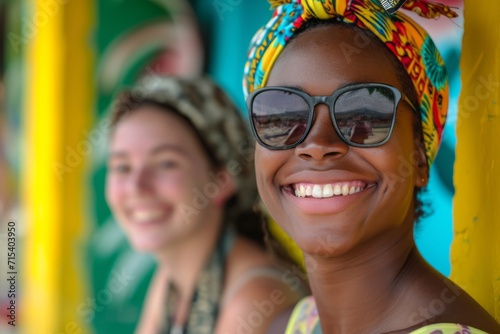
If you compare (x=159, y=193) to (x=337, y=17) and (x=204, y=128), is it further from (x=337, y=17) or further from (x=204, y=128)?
(x=337, y=17)

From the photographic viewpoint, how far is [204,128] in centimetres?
364

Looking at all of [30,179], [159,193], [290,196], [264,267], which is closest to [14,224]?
[30,179]

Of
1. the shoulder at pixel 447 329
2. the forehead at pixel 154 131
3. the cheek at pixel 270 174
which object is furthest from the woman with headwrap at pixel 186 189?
the shoulder at pixel 447 329

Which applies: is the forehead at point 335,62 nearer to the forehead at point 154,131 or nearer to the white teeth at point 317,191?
the white teeth at point 317,191

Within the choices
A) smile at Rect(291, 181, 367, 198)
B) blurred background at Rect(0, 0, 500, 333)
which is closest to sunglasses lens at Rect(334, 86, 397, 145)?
smile at Rect(291, 181, 367, 198)

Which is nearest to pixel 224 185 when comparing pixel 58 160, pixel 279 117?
pixel 58 160

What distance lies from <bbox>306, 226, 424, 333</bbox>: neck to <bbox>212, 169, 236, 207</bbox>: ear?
1.78 meters

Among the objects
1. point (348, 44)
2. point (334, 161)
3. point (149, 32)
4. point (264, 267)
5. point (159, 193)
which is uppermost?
point (149, 32)

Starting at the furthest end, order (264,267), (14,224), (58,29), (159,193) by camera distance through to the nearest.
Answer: (14,224), (58,29), (159,193), (264,267)

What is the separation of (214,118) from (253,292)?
92 centimetres

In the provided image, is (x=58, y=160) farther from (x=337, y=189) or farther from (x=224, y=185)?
(x=337, y=189)

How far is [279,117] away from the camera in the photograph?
1868 mm

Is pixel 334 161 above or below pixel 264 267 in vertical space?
above

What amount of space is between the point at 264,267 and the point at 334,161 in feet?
5.28
